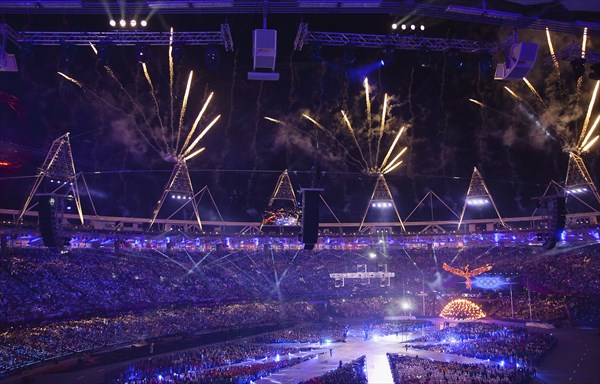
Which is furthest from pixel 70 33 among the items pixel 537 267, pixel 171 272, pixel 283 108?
pixel 537 267

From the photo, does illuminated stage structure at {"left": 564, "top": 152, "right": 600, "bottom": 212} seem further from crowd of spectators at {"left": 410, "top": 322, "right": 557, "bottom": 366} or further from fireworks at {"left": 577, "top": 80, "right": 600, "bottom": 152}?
crowd of spectators at {"left": 410, "top": 322, "right": 557, "bottom": 366}

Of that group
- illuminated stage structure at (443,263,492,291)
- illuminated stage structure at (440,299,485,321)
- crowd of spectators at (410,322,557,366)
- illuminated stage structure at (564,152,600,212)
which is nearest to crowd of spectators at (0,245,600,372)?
illuminated stage structure at (443,263,492,291)

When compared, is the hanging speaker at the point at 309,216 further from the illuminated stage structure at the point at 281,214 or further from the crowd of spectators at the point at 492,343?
the illuminated stage structure at the point at 281,214

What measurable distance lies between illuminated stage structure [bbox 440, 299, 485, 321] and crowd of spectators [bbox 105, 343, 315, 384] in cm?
2201

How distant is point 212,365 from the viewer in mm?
24781

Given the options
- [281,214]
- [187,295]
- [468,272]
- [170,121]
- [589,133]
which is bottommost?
[187,295]

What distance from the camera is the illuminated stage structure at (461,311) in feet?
144

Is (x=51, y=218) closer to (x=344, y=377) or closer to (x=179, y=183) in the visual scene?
(x=344, y=377)

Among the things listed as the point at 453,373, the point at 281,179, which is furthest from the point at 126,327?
the point at 453,373

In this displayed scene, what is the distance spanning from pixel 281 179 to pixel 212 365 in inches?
722

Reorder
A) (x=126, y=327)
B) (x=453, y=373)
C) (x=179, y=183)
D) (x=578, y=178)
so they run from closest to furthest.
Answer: (x=453, y=373) → (x=578, y=178) → (x=126, y=327) → (x=179, y=183)

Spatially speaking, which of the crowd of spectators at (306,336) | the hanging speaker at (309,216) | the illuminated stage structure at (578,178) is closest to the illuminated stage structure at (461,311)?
the crowd of spectators at (306,336)

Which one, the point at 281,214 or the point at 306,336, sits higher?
the point at 281,214

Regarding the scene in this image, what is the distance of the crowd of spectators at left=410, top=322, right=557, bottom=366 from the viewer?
81.3ft
